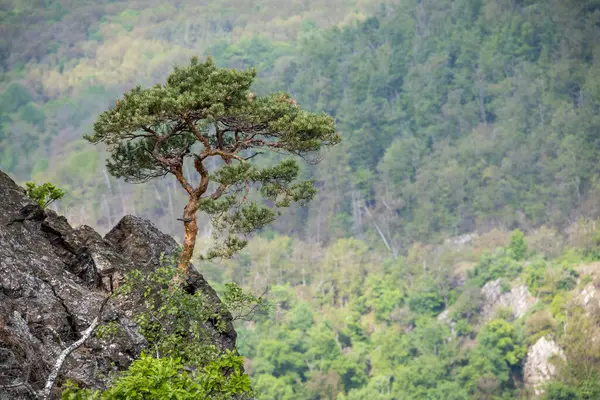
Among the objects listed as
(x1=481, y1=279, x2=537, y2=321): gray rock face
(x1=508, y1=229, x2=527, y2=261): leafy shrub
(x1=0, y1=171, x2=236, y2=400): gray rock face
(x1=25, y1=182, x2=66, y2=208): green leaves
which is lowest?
(x1=0, y1=171, x2=236, y2=400): gray rock face

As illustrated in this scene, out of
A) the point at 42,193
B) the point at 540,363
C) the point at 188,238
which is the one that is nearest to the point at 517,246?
the point at 540,363

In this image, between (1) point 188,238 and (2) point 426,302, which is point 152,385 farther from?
(2) point 426,302

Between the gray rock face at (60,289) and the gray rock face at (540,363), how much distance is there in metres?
58.7

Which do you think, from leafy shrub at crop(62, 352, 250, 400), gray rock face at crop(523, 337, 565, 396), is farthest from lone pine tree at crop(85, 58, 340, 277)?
gray rock face at crop(523, 337, 565, 396)

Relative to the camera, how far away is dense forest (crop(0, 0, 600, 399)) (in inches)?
3332

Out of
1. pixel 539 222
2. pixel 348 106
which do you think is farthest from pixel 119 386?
pixel 348 106

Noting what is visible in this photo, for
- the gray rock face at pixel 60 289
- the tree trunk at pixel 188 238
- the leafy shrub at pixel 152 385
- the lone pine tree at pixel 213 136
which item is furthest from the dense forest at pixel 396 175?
the leafy shrub at pixel 152 385

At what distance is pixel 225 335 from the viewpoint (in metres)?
22.6

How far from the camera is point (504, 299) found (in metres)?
91.7

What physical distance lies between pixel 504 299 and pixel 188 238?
71.8m

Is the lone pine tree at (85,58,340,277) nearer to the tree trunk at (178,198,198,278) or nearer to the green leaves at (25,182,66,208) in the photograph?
the tree trunk at (178,198,198,278)

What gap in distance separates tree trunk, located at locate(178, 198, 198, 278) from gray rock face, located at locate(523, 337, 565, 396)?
5840 centimetres

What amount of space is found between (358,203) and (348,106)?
14.9 metres

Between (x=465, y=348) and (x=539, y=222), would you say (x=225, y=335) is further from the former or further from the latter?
(x=539, y=222)
